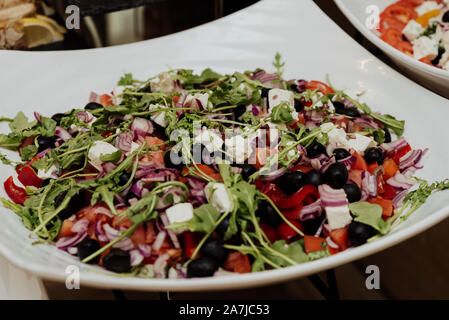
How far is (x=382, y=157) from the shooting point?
3.58ft

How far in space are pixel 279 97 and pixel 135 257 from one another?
57cm

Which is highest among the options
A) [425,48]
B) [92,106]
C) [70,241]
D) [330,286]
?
[425,48]

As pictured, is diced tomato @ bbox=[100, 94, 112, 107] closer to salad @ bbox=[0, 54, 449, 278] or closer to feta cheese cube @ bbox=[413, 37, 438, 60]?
salad @ bbox=[0, 54, 449, 278]

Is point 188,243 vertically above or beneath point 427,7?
beneath

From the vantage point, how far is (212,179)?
921 millimetres

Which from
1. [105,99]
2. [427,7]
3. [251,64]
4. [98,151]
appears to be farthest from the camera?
[427,7]

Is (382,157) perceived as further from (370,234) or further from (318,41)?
(318,41)

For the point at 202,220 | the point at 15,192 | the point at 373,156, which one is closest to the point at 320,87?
the point at 373,156

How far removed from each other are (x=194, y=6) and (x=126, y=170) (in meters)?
1.74

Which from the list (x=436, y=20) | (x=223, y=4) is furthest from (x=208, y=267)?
(x=223, y=4)

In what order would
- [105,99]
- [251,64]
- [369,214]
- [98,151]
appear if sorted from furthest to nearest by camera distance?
[251,64] < [105,99] < [98,151] < [369,214]

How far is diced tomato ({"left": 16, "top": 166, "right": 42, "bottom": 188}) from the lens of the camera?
109 centimetres

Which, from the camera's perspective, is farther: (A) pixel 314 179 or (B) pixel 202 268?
(A) pixel 314 179

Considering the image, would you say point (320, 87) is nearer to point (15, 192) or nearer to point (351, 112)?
point (351, 112)
